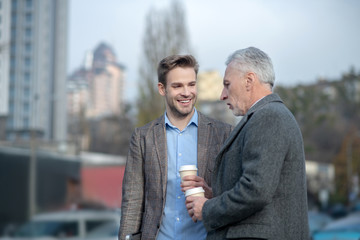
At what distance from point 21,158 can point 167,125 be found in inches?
1088

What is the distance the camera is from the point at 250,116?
9.50ft

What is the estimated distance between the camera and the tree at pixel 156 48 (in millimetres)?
26578

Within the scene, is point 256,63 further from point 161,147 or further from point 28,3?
point 28,3

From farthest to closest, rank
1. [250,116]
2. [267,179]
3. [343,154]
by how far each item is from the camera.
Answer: [343,154] < [250,116] < [267,179]

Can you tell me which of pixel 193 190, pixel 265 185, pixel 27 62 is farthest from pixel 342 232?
pixel 27 62

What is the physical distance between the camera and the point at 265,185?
262 centimetres

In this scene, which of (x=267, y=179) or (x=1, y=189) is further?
(x=1, y=189)

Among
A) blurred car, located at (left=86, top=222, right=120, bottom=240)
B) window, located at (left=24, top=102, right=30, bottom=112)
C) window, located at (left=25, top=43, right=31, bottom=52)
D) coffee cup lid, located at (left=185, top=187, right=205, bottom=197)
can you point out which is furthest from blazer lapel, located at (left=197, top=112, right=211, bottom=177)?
window, located at (left=24, top=102, right=30, bottom=112)

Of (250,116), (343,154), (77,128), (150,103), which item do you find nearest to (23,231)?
(250,116)

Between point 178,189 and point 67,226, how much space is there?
28.5 feet

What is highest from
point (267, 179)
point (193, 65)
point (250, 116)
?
point (193, 65)

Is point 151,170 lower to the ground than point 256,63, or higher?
lower

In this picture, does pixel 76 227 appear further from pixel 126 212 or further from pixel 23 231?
pixel 126 212

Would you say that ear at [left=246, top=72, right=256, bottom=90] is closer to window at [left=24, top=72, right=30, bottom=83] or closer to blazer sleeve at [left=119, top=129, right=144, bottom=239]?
blazer sleeve at [left=119, top=129, right=144, bottom=239]
